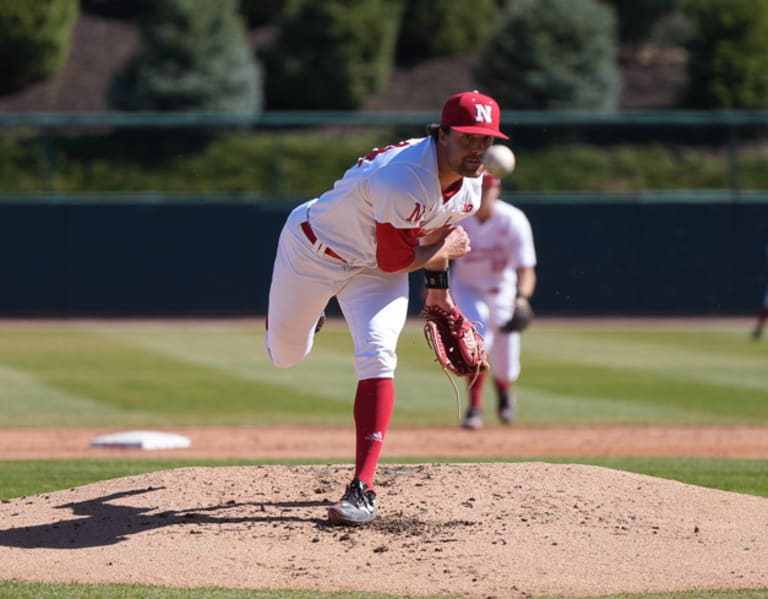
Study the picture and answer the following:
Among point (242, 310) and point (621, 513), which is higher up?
point (621, 513)

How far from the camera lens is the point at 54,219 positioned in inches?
773

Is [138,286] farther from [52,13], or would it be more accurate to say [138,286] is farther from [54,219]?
[52,13]

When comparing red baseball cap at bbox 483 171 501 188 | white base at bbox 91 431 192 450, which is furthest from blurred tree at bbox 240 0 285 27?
white base at bbox 91 431 192 450

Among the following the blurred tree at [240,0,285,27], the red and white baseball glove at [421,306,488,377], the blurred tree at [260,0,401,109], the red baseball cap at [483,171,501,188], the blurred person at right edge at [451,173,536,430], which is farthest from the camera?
the blurred tree at [240,0,285,27]

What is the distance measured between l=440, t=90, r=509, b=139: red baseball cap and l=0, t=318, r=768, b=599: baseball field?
1.55 meters

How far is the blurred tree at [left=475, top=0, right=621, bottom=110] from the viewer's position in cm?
2564

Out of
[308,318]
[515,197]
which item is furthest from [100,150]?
[308,318]

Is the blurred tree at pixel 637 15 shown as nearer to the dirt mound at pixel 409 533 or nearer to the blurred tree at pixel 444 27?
the blurred tree at pixel 444 27

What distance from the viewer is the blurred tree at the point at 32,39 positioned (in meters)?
26.7

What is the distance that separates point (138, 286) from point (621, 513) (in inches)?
604

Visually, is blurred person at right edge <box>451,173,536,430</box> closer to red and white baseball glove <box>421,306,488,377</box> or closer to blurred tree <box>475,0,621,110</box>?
red and white baseball glove <box>421,306,488,377</box>

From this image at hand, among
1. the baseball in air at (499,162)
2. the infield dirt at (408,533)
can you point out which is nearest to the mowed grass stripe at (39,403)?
the baseball in air at (499,162)

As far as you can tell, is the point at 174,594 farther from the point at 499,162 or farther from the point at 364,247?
the point at 499,162

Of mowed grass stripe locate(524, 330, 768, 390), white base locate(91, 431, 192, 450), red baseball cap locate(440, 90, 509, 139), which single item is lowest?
mowed grass stripe locate(524, 330, 768, 390)
